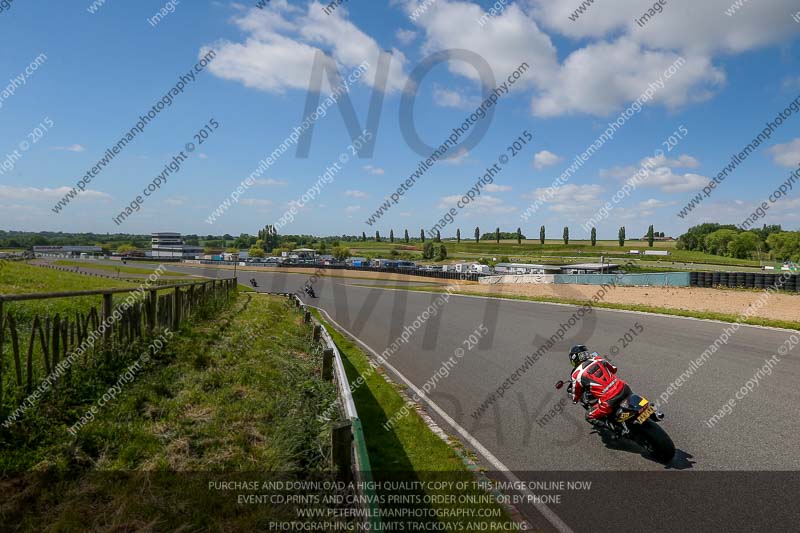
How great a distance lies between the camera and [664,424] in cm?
702

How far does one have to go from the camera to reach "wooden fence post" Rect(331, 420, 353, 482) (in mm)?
4406

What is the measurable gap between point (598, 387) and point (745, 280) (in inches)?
1252

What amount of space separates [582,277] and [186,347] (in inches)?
1562

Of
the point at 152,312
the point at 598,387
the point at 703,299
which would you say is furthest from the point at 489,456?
the point at 703,299

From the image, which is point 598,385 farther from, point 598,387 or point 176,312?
point 176,312

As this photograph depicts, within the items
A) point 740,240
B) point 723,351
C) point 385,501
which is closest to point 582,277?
point 723,351

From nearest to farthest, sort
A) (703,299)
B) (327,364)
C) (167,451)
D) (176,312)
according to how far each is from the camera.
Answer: (167,451), (327,364), (176,312), (703,299)

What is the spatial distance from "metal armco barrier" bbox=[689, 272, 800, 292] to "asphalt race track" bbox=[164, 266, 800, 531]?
16.9 metres

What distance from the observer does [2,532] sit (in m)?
3.90

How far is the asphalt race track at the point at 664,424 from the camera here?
185 inches

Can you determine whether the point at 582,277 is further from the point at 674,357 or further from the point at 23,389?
the point at 23,389

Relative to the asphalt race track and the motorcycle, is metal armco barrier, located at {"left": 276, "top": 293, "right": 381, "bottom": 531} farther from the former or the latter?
the motorcycle

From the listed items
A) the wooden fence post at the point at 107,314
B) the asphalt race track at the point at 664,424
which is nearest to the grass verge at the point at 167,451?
the wooden fence post at the point at 107,314

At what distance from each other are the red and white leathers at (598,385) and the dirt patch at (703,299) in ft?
54.9
